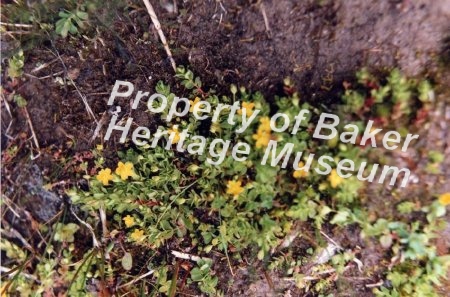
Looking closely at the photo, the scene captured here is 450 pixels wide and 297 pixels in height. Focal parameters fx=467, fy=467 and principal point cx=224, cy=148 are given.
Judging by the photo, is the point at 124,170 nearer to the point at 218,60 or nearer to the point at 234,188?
the point at 234,188

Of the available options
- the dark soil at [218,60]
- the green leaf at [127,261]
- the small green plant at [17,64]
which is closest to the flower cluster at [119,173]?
the dark soil at [218,60]

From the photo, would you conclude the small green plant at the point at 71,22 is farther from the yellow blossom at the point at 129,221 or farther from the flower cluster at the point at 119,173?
the yellow blossom at the point at 129,221

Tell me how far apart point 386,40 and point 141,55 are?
1.55 meters

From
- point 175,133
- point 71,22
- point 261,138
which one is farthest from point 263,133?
point 71,22

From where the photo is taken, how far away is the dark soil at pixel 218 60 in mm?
2609

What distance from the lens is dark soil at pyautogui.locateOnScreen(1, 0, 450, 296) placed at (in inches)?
103

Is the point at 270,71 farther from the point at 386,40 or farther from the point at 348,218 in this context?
the point at 348,218

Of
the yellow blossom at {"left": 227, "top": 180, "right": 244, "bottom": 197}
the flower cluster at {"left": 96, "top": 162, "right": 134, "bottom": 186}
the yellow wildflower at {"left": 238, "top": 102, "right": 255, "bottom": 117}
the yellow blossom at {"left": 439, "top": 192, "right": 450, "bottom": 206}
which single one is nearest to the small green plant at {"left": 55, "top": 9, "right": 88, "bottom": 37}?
the flower cluster at {"left": 96, "top": 162, "right": 134, "bottom": 186}

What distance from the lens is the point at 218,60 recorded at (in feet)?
9.66

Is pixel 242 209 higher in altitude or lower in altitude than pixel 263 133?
lower

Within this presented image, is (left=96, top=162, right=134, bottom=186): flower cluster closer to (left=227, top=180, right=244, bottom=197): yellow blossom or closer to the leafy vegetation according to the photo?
the leafy vegetation

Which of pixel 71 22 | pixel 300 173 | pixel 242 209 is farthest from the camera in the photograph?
pixel 71 22

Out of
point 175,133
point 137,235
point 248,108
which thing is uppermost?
point 248,108

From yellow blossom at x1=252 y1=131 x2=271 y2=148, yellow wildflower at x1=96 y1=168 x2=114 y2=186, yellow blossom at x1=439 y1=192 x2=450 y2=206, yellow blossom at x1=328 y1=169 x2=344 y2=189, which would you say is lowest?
yellow wildflower at x1=96 y1=168 x2=114 y2=186
